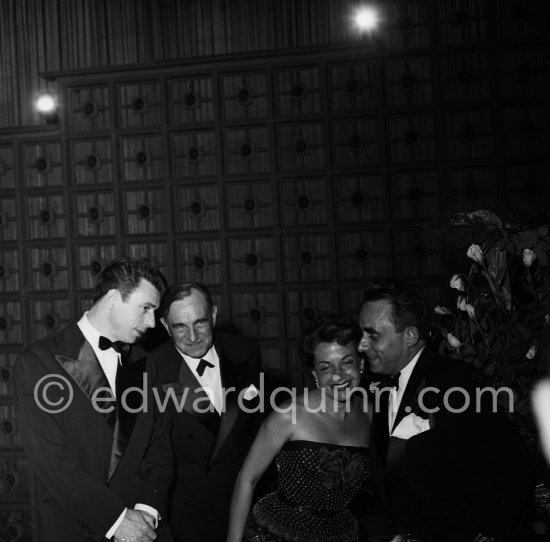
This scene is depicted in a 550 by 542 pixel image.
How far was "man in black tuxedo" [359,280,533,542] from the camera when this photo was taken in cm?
290

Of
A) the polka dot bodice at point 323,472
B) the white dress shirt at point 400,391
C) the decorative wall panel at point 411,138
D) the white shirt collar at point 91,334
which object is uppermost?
the decorative wall panel at point 411,138

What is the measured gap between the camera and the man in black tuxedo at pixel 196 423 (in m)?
3.92

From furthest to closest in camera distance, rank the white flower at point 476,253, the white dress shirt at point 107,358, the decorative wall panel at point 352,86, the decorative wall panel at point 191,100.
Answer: the decorative wall panel at point 191,100 < the decorative wall panel at point 352,86 < the white flower at point 476,253 < the white dress shirt at point 107,358

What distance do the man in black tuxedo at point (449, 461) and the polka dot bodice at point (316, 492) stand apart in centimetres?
18

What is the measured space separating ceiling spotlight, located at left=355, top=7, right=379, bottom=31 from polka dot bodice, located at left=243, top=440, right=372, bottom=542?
3.01 meters

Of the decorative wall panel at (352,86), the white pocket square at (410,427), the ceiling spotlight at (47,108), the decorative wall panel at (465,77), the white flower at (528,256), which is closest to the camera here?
the white pocket square at (410,427)

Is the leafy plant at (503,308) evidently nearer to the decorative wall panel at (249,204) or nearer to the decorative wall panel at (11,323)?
the decorative wall panel at (249,204)

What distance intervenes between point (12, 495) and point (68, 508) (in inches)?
109

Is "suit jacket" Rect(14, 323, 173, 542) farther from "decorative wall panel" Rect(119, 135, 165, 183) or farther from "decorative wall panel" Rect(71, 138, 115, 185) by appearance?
"decorative wall panel" Rect(71, 138, 115, 185)

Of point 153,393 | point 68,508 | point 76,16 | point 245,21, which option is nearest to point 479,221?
point 153,393

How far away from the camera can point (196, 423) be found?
3926mm

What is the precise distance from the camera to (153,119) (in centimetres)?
556

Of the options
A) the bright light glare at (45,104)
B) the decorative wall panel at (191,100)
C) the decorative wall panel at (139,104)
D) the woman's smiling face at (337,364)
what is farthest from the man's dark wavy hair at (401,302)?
the bright light glare at (45,104)

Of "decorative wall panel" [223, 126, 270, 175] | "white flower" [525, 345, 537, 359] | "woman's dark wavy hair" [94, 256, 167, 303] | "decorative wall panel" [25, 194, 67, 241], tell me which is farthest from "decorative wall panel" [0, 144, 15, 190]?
"white flower" [525, 345, 537, 359]
